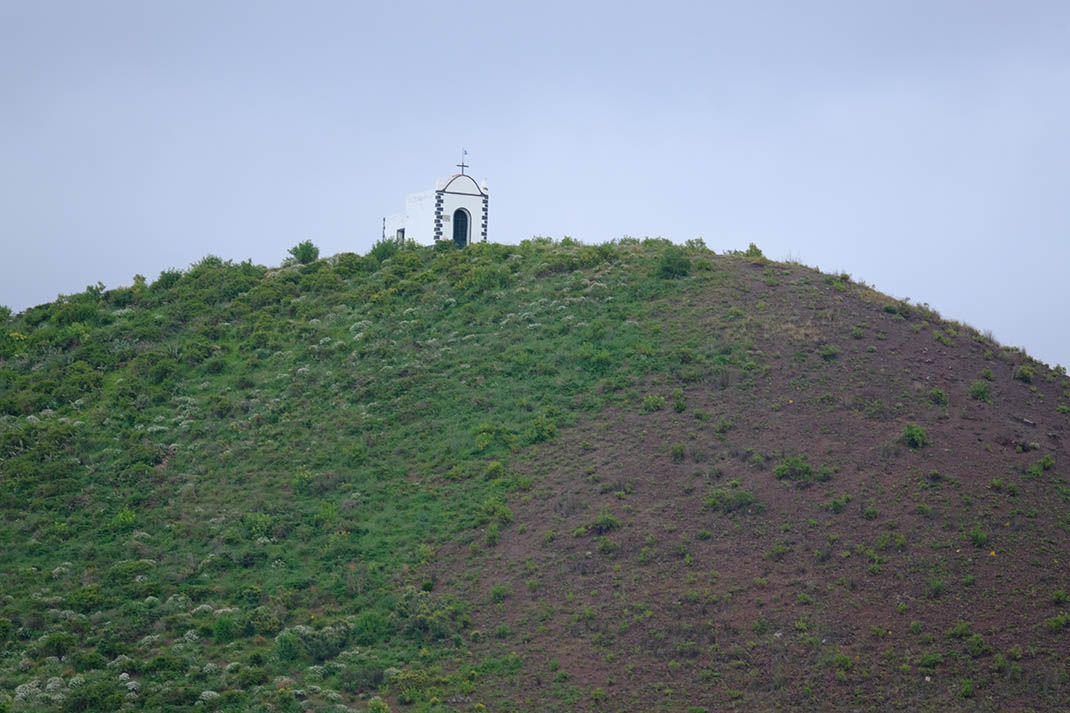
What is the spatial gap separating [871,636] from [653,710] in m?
4.33

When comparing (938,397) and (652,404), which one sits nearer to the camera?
(938,397)

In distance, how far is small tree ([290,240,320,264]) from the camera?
143 feet

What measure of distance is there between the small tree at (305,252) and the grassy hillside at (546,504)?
6.82 m

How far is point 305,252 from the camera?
4366 centimetres

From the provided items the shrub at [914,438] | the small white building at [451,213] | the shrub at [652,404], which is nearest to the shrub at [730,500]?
the shrub at [914,438]

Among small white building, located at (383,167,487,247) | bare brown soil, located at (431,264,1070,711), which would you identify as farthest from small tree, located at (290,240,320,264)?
bare brown soil, located at (431,264,1070,711)

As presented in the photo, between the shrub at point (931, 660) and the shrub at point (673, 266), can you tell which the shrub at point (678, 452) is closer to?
the shrub at point (931, 660)

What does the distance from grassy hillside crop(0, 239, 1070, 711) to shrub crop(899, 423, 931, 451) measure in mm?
93

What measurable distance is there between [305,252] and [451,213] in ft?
21.9

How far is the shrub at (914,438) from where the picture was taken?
23969 millimetres

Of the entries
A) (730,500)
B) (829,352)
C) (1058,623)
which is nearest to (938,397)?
(829,352)

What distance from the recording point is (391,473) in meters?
26.6

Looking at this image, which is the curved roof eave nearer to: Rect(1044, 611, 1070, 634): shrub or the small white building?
the small white building

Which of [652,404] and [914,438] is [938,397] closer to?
[914,438]
